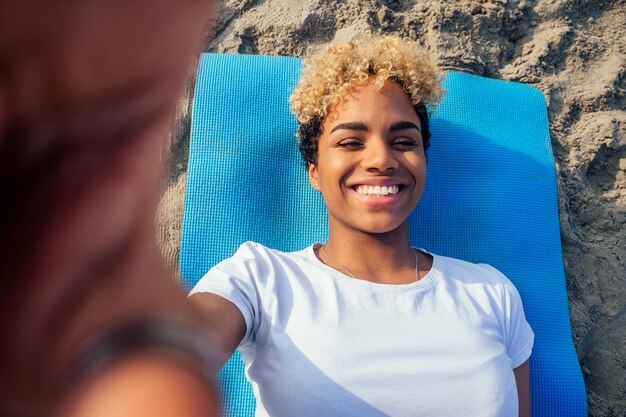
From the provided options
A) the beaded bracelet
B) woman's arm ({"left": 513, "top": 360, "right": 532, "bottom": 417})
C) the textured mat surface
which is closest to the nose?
the textured mat surface

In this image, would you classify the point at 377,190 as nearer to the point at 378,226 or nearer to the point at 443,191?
the point at 378,226

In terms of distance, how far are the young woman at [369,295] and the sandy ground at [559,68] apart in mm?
612

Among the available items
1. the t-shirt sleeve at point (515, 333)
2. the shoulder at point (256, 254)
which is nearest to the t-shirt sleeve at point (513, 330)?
the t-shirt sleeve at point (515, 333)

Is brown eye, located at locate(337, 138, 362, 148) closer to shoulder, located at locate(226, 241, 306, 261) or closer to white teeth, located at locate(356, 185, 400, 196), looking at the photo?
white teeth, located at locate(356, 185, 400, 196)

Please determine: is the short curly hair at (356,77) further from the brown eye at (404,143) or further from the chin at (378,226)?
the chin at (378,226)

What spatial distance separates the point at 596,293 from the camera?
194 cm

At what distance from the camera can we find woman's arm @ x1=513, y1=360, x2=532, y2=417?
141 centimetres

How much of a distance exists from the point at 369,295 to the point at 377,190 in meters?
0.32

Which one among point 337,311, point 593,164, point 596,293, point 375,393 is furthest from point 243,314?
point 593,164

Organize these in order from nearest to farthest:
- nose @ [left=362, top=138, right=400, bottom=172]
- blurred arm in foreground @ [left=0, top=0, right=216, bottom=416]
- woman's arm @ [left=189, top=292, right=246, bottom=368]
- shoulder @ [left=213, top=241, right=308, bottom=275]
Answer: blurred arm in foreground @ [left=0, top=0, right=216, bottom=416] < woman's arm @ [left=189, top=292, right=246, bottom=368] < shoulder @ [left=213, top=241, right=308, bottom=275] < nose @ [left=362, top=138, right=400, bottom=172]

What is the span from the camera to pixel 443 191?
1.91 metres

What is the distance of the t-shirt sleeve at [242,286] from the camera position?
1.16m

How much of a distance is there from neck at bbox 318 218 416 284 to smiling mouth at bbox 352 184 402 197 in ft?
0.43

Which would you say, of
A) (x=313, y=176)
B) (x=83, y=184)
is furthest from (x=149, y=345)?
(x=313, y=176)
